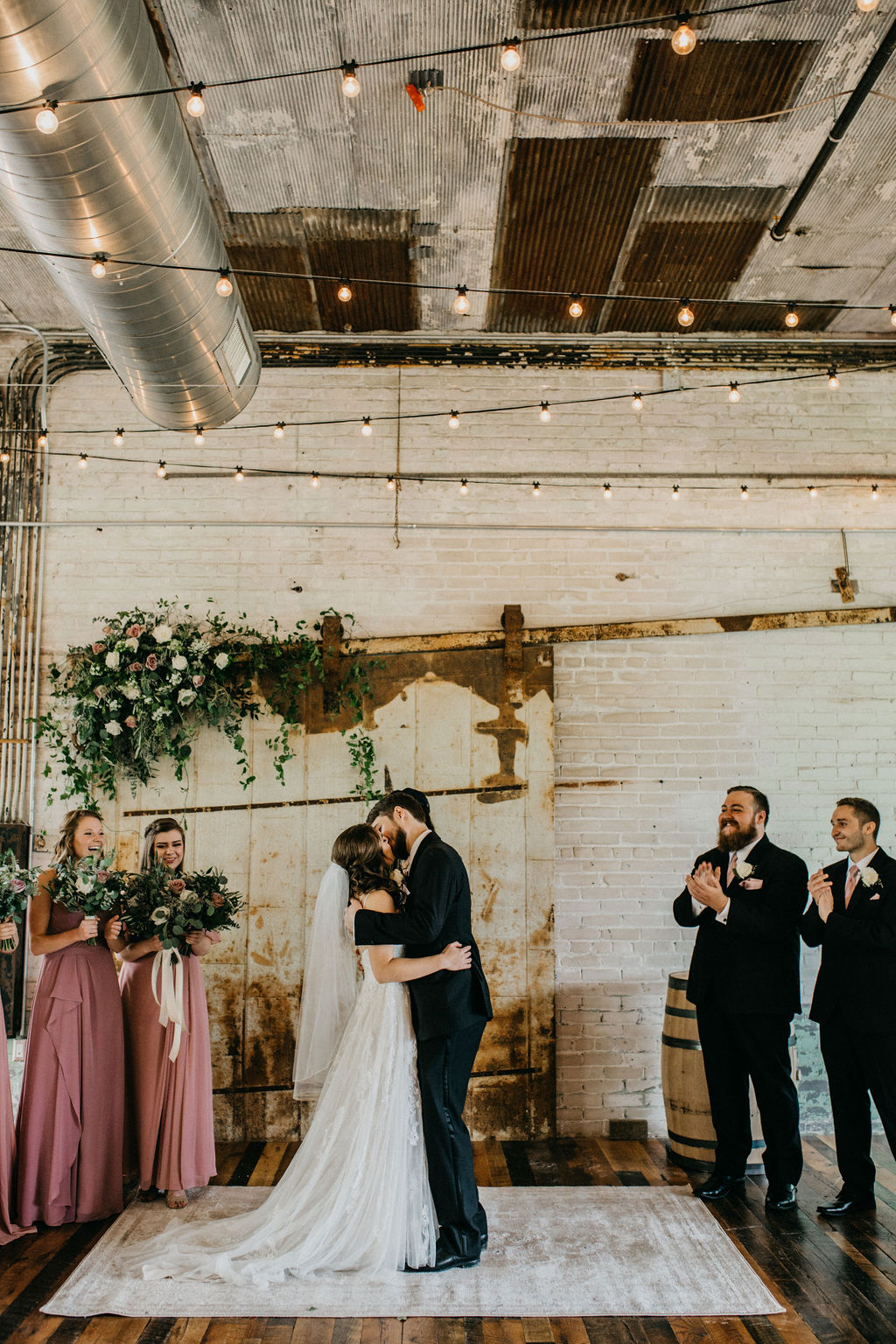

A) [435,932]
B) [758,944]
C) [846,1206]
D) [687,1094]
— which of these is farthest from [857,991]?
[435,932]

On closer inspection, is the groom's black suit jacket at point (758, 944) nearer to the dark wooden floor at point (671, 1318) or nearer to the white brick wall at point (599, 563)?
the dark wooden floor at point (671, 1318)

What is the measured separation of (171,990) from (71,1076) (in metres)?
0.53

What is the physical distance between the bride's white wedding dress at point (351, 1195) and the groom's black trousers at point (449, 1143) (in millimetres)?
50

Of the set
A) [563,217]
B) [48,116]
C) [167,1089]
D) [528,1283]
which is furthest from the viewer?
[563,217]

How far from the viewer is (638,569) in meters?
6.05

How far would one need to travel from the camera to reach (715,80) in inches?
169

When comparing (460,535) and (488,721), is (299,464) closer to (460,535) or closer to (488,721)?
(460,535)

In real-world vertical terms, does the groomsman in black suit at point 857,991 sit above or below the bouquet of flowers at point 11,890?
below

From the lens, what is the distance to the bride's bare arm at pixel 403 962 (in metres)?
3.72

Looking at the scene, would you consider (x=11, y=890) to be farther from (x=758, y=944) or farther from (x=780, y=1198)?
(x=780, y=1198)

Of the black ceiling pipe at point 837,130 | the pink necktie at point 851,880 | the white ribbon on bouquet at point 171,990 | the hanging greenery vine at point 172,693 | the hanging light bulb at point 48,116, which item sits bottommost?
the white ribbon on bouquet at point 171,990

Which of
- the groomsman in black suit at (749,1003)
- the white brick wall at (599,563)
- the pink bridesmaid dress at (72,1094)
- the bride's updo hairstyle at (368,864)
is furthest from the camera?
the white brick wall at (599,563)

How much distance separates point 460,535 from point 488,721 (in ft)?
3.90

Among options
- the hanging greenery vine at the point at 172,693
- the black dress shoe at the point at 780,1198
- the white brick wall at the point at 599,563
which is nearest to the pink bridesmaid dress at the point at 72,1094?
the hanging greenery vine at the point at 172,693
